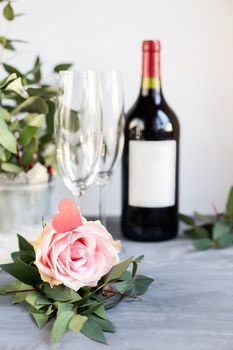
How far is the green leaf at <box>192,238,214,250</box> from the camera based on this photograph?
84 centimetres

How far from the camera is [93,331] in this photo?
519mm

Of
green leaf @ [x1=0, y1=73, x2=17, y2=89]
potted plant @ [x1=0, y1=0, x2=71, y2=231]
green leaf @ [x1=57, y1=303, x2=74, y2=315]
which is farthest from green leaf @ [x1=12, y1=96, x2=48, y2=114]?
green leaf @ [x1=57, y1=303, x2=74, y2=315]

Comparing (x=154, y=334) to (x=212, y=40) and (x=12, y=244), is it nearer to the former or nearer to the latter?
(x=12, y=244)

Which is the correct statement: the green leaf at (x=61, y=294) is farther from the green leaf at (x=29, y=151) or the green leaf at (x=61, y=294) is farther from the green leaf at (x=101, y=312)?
the green leaf at (x=29, y=151)

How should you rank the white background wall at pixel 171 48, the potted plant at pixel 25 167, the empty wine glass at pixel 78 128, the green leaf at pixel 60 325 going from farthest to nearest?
the white background wall at pixel 171 48 < the potted plant at pixel 25 167 < the empty wine glass at pixel 78 128 < the green leaf at pixel 60 325

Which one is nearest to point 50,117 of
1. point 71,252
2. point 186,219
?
point 186,219

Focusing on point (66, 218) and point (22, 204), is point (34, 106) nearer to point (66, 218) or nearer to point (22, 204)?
point (22, 204)

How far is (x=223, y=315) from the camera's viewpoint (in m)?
0.57

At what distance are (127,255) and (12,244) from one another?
0.57 feet

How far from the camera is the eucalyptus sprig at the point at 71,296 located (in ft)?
1.71

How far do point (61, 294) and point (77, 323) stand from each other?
52 millimetres

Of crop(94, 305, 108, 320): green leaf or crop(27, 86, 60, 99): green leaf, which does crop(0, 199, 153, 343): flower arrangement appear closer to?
crop(94, 305, 108, 320): green leaf

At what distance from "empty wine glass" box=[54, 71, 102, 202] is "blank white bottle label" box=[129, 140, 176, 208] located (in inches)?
3.6

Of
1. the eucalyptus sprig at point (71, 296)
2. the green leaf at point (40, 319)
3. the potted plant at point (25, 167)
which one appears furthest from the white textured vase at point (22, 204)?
the green leaf at point (40, 319)
